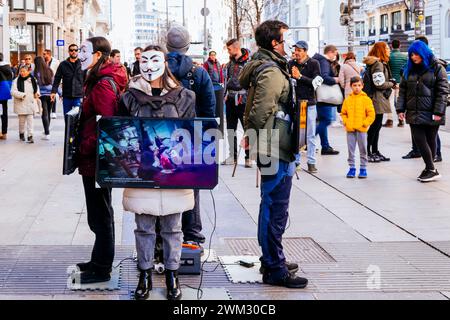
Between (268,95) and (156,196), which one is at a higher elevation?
(268,95)

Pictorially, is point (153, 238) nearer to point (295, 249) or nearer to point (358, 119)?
point (295, 249)

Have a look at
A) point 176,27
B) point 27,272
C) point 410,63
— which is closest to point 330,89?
point 410,63

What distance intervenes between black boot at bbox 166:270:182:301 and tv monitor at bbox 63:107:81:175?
3.34ft

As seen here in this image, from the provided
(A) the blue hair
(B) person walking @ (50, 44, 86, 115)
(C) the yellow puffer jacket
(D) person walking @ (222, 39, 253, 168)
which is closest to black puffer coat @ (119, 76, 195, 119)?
(A) the blue hair

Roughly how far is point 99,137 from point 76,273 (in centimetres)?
121

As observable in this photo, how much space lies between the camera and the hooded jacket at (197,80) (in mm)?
6871

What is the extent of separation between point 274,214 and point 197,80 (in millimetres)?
1383

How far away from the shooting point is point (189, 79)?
273 inches

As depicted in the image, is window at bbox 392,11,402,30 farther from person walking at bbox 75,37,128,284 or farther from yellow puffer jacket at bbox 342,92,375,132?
person walking at bbox 75,37,128,284

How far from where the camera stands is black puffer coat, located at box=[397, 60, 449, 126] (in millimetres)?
11289

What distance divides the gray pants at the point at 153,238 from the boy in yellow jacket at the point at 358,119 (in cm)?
645

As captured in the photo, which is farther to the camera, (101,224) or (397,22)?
(397,22)

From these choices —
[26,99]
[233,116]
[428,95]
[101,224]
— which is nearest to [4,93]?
[26,99]

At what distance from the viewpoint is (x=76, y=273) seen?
630 centimetres
